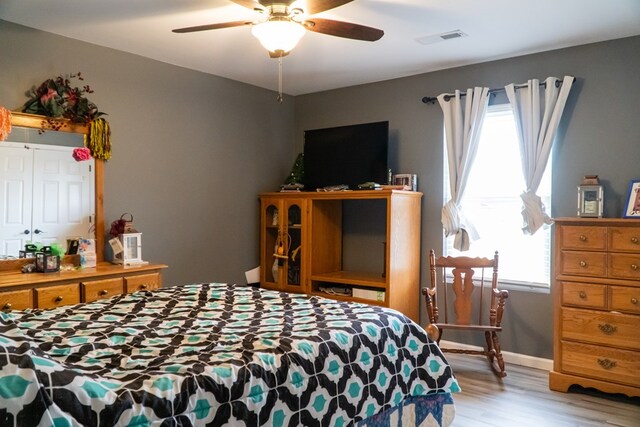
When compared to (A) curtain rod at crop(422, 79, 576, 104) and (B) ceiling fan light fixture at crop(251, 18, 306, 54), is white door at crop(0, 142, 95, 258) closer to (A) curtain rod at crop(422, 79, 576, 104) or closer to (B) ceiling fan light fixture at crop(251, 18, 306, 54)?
(B) ceiling fan light fixture at crop(251, 18, 306, 54)

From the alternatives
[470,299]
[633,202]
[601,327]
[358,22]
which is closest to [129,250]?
[358,22]

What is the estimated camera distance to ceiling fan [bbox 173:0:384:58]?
238 cm

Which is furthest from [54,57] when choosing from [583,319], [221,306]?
[583,319]

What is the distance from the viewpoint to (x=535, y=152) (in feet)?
12.2

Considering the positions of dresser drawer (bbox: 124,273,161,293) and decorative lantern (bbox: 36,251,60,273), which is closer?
decorative lantern (bbox: 36,251,60,273)

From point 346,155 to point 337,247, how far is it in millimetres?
952

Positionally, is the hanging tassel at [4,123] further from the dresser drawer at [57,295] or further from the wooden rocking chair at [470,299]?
the wooden rocking chair at [470,299]

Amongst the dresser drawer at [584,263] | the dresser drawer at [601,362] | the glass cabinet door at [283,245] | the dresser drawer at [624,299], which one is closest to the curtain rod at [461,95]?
the dresser drawer at [584,263]

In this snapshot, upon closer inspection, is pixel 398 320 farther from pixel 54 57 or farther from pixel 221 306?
pixel 54 57

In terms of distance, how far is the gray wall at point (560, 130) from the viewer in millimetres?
3469

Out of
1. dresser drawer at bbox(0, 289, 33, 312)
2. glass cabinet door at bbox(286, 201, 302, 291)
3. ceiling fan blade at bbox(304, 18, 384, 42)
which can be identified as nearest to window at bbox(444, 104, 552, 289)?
glass cabinet door at bbox(286, 201, 302, 291)

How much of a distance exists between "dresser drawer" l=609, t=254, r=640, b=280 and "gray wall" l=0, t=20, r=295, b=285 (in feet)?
10.4

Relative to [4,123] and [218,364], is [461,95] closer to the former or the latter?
[218,364]

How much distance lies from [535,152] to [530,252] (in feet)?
2.67
